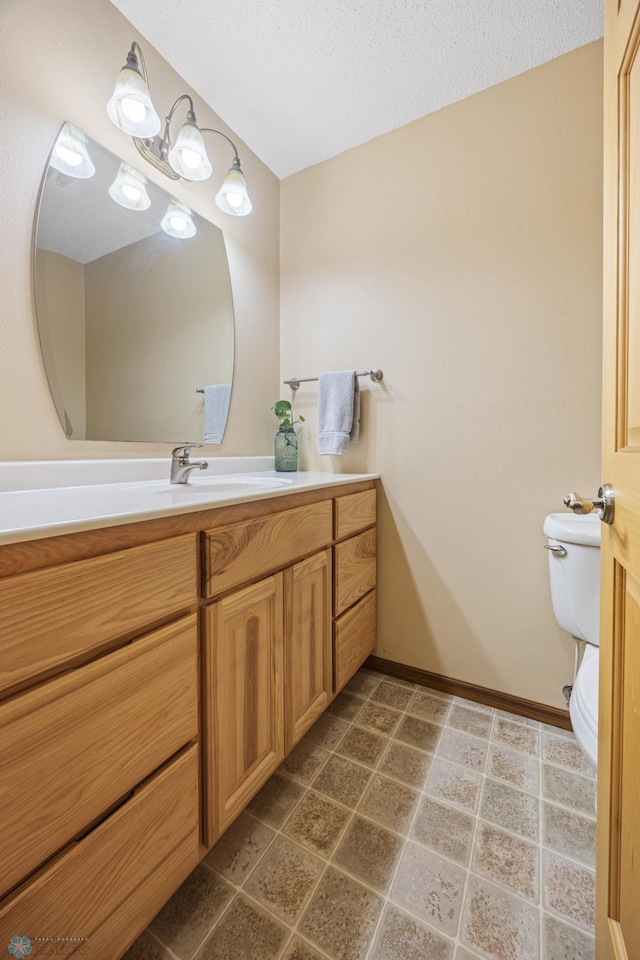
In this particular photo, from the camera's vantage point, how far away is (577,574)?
1.07 meters

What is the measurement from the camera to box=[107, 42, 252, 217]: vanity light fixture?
988 millimetres

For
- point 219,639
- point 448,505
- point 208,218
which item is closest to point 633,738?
point 219,639

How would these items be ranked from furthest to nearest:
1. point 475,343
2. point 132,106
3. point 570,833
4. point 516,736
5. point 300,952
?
point 475,343 < point 516,736 < point 132,106 < point 570,833 < point 300,952

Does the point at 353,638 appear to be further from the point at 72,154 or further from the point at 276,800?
the point at 72,154

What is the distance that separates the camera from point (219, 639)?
0.76 metres

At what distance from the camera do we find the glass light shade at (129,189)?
109cm

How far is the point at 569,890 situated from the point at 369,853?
0.43 m

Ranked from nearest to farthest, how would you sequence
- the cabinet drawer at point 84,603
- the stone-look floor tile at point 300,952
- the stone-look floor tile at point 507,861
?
1. the cabinet drawer at point 84,603
2. the stone-look floor tile at point 300,952
3. the stone-look floor tile at point 507,861

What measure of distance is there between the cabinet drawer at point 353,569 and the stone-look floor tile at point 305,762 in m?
0.43

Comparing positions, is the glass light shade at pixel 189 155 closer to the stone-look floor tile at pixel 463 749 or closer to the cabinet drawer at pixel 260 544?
the cabinet drawer at pixel 260 544

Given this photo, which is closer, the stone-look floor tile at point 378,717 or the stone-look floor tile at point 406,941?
the stone-look floor tile at point 406,941

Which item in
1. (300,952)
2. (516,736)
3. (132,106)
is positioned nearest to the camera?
(300,952)

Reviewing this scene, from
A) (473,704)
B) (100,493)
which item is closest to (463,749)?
(473,704)

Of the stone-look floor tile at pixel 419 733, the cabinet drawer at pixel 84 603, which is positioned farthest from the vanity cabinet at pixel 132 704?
the stone-look floor tile at pixel 419 733
